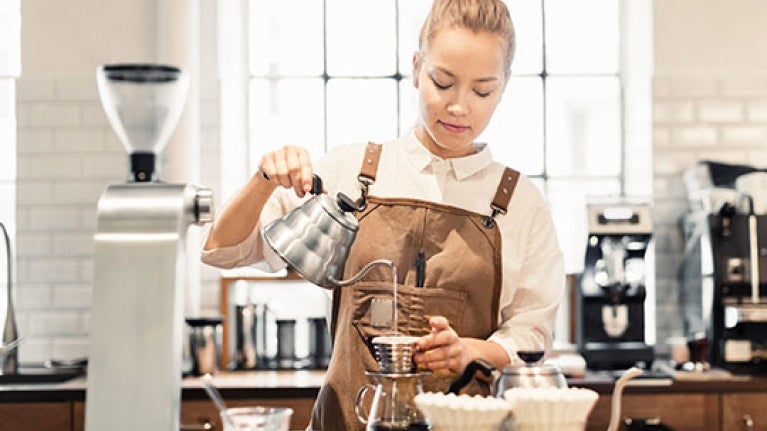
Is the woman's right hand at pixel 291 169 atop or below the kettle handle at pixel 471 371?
atop

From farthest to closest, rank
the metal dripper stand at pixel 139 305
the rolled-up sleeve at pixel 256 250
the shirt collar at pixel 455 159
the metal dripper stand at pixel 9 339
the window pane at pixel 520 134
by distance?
the window pane at pixel 520 134 < the metal dripper stand at pixel 9 339 < the shirt collar at pixel 455 159 < the rolled-up sleeve at pixel 256 250 < the metal dripper stand at pixel 139 305

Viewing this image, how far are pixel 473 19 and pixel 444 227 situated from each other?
1.58 feet

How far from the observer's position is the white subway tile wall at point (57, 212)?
205 inches

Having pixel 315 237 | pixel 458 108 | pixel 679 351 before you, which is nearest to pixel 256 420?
pixel 315 237

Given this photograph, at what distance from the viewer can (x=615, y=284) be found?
4883 millimetres

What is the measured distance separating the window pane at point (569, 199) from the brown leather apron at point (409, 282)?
2.64 metres

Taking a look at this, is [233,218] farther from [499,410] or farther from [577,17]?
[577,17]

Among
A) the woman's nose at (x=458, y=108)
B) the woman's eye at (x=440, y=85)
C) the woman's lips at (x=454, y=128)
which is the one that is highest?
the woman's eye at (x=440, y=85)

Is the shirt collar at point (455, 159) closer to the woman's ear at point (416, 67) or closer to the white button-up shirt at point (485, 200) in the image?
the white button-up shirt at point (485, 200)

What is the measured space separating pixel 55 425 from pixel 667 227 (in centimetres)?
266

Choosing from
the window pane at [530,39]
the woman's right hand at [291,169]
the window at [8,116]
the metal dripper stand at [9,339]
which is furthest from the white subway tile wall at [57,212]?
the woman's right hand at [291,169]

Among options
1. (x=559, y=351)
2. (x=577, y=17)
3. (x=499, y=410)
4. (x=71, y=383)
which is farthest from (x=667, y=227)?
(x=499, y=410)

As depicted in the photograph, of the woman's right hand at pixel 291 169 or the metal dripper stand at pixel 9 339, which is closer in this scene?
the woman's right hand at pixel 291 169

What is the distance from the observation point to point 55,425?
4.41 metres
